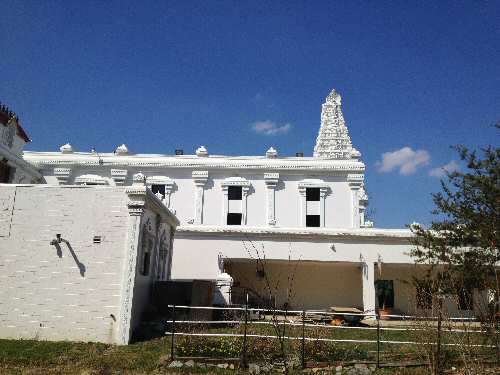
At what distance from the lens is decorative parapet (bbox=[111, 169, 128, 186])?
27500 mm

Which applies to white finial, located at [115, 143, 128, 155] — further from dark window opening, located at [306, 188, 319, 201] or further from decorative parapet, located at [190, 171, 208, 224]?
dark window opening, located at [306, 188, 319, 201]

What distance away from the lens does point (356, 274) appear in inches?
939

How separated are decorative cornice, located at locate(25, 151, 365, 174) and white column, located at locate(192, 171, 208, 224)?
482 mm

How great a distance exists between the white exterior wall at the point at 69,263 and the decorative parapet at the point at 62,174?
14455mm

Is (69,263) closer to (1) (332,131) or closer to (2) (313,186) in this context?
(2) (313,186)

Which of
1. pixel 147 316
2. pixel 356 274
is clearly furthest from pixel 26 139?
pixel 356 274

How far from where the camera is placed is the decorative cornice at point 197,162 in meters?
26.9

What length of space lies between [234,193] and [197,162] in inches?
118

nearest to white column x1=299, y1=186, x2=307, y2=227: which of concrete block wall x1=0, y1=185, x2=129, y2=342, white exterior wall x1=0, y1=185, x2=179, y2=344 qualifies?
white exterior wall x1=0, y1=185, x2=179, y2=344

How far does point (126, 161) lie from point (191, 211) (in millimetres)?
5196

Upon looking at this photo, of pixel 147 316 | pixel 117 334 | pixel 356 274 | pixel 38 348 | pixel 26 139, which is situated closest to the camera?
pixel 38 348

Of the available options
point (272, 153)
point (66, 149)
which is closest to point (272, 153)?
point (272, 153)

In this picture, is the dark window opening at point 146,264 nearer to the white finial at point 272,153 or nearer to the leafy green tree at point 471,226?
the leafy green tree at point 471,226

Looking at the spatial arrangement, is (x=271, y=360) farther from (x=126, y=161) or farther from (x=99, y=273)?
(x=126, y=161)
